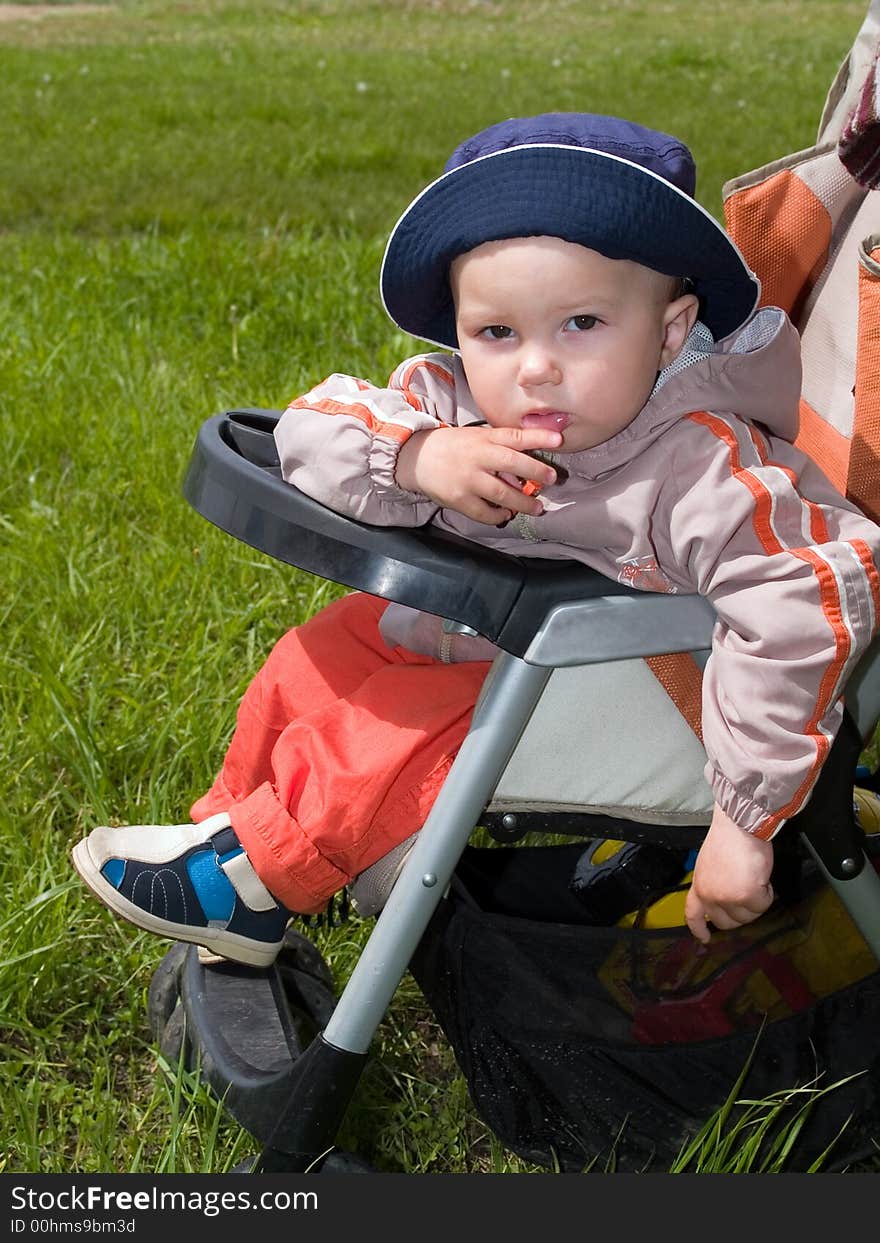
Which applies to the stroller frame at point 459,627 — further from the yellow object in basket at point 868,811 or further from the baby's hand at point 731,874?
the yellow object in basket at point 868,811

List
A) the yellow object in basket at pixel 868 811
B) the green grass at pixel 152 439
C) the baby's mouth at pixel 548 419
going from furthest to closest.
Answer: the green grass at pixel 152 439 → the yellow object in basket at pixel 868 811 → the baby's mouth at pixel 548 419

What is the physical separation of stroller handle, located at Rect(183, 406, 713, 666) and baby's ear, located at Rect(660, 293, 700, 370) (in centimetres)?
25

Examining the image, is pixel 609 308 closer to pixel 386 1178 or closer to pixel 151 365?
pixel 386 1178

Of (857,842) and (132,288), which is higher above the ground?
(857,842)

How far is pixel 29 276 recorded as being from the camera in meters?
4.25

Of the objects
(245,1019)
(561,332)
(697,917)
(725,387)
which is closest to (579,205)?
(561,332)

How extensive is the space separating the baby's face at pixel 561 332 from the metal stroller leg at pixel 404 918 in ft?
0.80

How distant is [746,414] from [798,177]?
0.44 metres

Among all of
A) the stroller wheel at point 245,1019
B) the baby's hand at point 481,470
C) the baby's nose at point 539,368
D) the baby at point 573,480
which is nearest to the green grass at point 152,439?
the stroller wheel at point 245,1019

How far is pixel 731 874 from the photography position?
134 centimetres

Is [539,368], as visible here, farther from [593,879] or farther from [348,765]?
[593,879]

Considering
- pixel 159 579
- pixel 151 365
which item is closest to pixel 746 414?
pixel 159 579

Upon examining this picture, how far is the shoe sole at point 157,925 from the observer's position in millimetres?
1562

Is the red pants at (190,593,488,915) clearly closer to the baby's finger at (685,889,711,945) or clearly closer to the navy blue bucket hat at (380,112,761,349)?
the baby's finger at (685,889,711,945)
